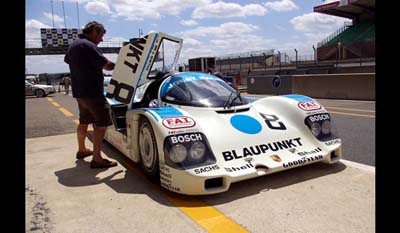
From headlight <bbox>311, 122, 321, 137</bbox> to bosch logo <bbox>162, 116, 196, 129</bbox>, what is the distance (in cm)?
149

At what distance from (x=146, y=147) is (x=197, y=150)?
80 centimetres

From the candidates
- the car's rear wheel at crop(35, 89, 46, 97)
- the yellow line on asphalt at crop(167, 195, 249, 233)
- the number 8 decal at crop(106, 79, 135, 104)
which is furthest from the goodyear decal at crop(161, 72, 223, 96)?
the car's rear wheel at crop(35, 89, 46, 97)

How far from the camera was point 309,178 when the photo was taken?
11.4ft

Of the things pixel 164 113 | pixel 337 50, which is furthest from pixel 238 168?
pixel 337 50

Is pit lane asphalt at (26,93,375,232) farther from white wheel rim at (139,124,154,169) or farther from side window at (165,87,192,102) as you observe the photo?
side window at (165,87,192,102)

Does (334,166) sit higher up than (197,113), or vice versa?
→ (197,113)

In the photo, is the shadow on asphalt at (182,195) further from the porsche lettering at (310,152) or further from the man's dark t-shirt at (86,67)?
the man's dark t-shirt at (86,67)

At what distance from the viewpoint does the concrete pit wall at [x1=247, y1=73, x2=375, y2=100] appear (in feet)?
36.0

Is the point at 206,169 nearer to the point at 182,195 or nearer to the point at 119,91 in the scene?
the point at 182,195

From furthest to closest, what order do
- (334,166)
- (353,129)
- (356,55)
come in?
1. (356,55)
2. (353,129)
3. (334,166)

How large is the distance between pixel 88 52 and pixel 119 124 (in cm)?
118

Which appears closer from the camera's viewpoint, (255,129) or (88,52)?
(255,129)

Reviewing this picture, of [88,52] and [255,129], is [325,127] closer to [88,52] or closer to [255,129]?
[255,129]
